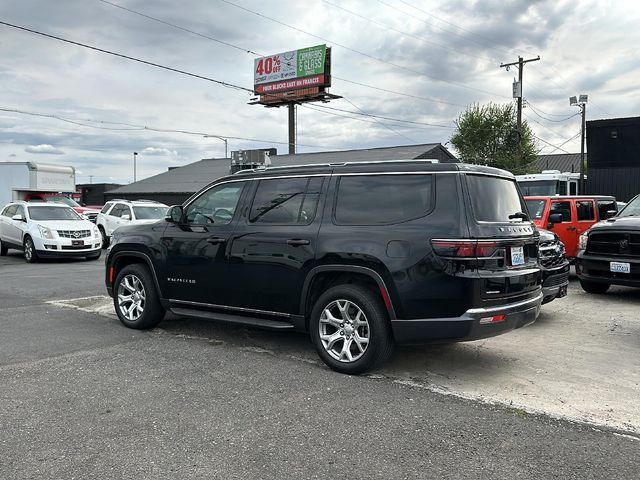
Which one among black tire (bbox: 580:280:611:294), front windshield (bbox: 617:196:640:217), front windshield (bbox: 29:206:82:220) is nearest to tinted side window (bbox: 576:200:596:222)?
front windshield (bbox: 617:196:640:217)

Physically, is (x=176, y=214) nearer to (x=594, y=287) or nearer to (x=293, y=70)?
(x=594, y=287)

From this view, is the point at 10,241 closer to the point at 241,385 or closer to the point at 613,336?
the point at 241,385

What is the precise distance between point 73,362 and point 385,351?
2961 mm

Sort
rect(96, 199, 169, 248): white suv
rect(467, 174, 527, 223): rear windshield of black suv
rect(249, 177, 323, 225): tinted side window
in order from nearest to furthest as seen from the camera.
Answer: rect(467, 174, 527, 223): rear windshield of black suv < rect(249, 177, 323, 225): tinted side window < rect(96, 199, 169, 248): white suv

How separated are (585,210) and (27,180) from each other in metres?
21.5

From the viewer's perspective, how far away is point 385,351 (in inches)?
192

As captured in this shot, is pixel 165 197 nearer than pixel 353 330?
No

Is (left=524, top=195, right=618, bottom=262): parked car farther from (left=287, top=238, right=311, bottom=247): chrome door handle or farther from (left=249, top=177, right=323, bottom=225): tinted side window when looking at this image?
(left=287, top=238, right=311, bottom=247): chrome door handle

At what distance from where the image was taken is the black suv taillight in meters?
4.52

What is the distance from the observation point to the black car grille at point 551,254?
7055mm

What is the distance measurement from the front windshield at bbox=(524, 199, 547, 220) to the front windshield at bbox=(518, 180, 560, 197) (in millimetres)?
5548

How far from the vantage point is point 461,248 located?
4523 millimetres

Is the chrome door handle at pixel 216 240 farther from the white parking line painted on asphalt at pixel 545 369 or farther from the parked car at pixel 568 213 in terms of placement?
the parked car at pixel 568 213

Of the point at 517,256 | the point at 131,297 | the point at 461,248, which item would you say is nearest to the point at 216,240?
the point at 131,297
